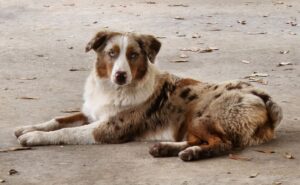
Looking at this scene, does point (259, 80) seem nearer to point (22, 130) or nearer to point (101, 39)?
point (101, 39)

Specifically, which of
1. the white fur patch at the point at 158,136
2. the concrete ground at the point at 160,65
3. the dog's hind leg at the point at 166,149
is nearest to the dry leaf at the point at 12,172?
the concrete ground at the point at 160,65

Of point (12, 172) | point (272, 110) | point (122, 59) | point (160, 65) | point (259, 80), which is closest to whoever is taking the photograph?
point (12, 172)

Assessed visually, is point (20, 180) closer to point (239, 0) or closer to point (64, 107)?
point (64, 107)

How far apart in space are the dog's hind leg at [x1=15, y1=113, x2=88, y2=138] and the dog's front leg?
0.20 metres

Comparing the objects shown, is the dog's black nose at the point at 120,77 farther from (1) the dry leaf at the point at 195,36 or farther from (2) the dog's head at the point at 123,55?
(1) the dry leaf at the point at 195,36

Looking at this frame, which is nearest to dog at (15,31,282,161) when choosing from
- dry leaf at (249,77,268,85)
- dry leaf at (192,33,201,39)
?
dry leaf at (249,77,268,85)

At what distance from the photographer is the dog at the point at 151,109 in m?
6.14

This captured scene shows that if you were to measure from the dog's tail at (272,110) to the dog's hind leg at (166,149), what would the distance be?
0.81 m

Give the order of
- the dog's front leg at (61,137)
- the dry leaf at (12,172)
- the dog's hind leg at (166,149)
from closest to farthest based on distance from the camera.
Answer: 1. the dry leaf at (12,172)
2. the dog's hind leg at (166,149)
3. the dog's front leg at (61,137)

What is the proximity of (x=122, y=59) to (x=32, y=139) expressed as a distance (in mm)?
1042

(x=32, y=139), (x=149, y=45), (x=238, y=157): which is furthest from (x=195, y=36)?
(x=238, y=157)

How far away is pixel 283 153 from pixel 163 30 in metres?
7.58

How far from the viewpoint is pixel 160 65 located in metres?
10.2

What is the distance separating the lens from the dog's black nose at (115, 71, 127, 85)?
627 cm
